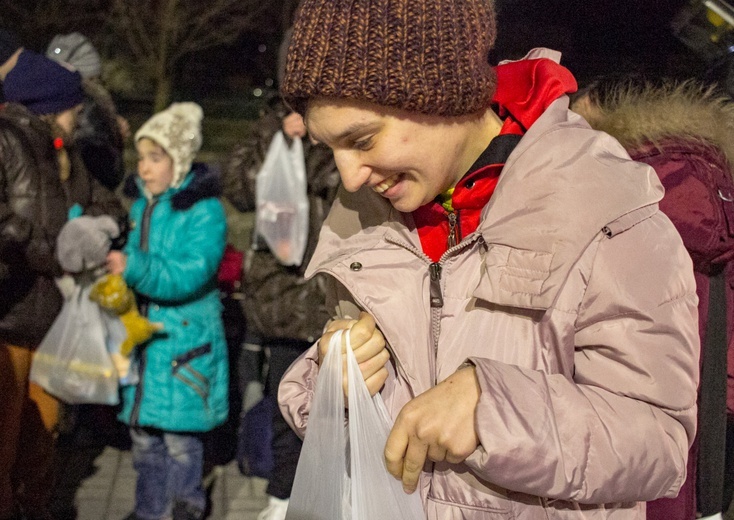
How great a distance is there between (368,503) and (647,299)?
0.68 m

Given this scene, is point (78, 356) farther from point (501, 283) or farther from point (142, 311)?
point (501, 283)

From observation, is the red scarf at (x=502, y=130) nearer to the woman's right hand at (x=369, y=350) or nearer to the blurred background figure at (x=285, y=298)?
the woman's right hand at (x=369, y=350)

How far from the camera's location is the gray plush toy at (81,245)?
137 inches

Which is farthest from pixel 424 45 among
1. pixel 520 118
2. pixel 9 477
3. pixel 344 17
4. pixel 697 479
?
pixel 9 477

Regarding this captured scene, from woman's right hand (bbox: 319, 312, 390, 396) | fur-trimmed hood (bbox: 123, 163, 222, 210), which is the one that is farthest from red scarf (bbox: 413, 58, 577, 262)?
fur-trimmed hood (bbox: 123, 163, 222, 210)

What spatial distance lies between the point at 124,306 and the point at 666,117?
253 cm

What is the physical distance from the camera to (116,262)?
3.60 meters

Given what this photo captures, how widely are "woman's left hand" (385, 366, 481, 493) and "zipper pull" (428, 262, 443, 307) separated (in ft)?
0.60

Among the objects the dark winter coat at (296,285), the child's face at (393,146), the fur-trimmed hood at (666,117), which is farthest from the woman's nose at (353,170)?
the dark winter coat at (296,285)

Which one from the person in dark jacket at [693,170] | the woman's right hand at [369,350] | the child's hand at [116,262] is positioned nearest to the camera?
the woman's right hand at [369,350]

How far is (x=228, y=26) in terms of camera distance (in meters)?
7.17

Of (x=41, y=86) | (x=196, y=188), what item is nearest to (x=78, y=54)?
(x=41, y=86)

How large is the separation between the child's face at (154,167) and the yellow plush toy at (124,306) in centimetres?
52

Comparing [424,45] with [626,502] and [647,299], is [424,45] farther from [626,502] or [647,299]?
[626,502]
